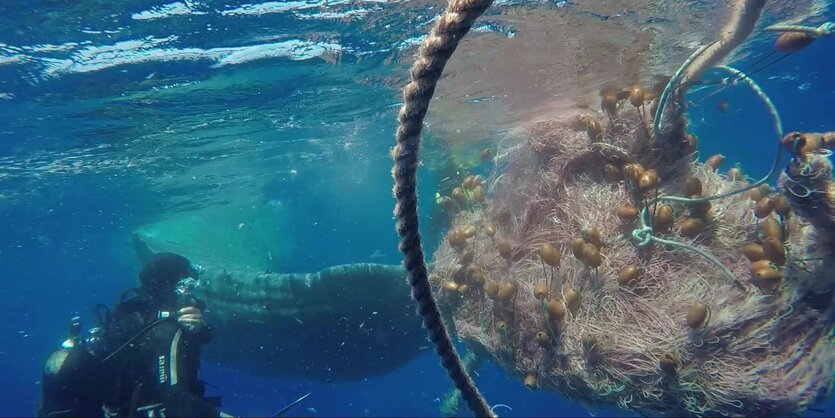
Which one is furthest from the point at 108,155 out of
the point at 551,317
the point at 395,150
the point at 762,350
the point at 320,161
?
the point at 762,350

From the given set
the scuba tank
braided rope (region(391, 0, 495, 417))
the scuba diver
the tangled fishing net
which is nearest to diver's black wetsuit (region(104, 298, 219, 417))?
the scuba diver

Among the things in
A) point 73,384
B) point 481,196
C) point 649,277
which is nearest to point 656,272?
point 649,277

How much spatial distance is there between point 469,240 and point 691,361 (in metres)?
3.65

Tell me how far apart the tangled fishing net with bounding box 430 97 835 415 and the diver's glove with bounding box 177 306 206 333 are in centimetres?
362

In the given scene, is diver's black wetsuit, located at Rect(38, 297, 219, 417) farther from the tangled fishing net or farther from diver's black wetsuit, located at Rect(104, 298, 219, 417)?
the tangled fishing net

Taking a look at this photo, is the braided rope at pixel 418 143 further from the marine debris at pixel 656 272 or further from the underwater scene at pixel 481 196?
the marine debris at pixel 656 272

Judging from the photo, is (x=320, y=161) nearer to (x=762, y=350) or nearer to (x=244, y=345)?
(x=244, y=345)

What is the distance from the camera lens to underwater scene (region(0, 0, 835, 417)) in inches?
159

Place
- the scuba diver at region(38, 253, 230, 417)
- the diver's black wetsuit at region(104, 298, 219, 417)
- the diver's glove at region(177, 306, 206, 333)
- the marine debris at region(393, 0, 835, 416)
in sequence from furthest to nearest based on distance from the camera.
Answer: the diver's glove at region(177, 306, 206, 333) → the scuba diver at region(38, 253, 230, 417) → the diver's black wetsuit at region(104, 298, 219, 417) → the marine debris at region(393, 0, 835, 416)

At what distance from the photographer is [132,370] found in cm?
489

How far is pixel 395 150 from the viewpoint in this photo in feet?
4.86

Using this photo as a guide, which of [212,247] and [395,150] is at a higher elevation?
[395,150]

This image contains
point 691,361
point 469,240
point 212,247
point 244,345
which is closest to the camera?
point 691,361

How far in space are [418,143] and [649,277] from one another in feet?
15.1
